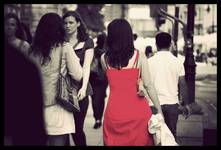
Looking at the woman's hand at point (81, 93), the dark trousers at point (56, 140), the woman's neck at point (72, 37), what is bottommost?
the dark trousers at point (56, 140)

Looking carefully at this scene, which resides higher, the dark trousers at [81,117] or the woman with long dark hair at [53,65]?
the woman with long dark hair at [53,65]

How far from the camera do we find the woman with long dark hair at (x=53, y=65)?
5008mm

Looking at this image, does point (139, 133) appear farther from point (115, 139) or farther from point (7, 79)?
point (7, 79)

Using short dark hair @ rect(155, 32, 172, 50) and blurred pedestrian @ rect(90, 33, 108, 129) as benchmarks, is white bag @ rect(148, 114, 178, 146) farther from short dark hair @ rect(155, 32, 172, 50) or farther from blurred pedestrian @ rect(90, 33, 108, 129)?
blurred pedestrian @ rect(90, 33, 108, 129)

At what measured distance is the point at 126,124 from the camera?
4.75 meters

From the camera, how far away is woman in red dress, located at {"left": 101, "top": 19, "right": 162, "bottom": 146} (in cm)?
474

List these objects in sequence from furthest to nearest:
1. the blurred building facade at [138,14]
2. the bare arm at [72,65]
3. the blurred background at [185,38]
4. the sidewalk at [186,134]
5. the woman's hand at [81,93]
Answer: the blurred building facade at [138,14] → the blurred background at [185,38] → the sidewalk at [186,134] → the woman's hand at [81,93] → the bare arm at [72,65]

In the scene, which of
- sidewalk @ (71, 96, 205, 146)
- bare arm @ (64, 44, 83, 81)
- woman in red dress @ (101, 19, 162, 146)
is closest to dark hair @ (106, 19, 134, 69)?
woman in red dress @ (101, 19, 162, 146)

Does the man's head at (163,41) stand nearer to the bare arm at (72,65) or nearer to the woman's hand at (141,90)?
the bare arm at (72,65)

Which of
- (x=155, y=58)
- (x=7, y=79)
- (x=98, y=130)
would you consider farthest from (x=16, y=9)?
Result: (x=7, y=79)

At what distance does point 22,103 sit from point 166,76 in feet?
12.5

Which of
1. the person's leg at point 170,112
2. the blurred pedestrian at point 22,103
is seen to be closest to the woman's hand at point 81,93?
the person's leg at point 170,112

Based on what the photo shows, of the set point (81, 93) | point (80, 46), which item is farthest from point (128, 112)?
point (80, 46)

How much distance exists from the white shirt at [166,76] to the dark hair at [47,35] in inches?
54.1
